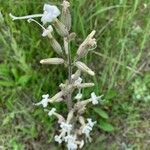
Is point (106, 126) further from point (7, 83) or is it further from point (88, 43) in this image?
point (88, 43)

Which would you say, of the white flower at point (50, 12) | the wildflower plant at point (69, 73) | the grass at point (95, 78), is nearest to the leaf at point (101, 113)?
the grass at point (95, 78)

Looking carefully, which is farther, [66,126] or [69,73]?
[66,126]

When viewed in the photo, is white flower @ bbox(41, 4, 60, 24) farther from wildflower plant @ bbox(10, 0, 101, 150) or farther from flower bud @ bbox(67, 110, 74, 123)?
flower bud @ bbox(67, 110, 74, 123)

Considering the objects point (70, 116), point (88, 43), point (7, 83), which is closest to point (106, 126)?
point (70, 116)

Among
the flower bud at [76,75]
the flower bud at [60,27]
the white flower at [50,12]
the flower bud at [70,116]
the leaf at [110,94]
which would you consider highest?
the white flower at [50,12]

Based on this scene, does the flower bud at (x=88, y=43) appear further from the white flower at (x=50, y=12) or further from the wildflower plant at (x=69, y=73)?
the white flower at (x=50, y=12)

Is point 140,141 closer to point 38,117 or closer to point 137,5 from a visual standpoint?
point 38,117

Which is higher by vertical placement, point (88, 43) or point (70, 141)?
point (88, 43)
